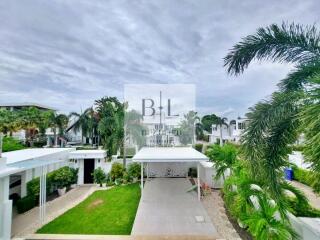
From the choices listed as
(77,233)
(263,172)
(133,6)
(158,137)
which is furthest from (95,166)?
(263,172)

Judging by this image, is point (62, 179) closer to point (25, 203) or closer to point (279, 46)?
point (25, 203)

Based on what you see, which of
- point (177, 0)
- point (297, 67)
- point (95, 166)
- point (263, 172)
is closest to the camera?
point (263, 172)

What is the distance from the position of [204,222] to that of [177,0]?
470 inches

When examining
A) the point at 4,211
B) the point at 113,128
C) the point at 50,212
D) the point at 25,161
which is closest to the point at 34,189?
the point at 50,212

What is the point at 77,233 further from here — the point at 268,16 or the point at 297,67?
the point at 268,16

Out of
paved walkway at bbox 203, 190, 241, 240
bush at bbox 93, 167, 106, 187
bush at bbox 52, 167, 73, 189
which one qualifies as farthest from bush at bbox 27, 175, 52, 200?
paved walkway at bbox 203, 190, 241, 240

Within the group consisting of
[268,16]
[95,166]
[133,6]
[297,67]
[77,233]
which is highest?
[133,6]

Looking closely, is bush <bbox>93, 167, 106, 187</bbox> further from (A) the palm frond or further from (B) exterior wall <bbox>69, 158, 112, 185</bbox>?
(A) the palm frond

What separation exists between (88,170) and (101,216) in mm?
9704

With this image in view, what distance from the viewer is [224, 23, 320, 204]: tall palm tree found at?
6445 millimetres

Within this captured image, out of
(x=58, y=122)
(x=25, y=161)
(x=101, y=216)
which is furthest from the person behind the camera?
(x=58, y=122)

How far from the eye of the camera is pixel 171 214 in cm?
1258

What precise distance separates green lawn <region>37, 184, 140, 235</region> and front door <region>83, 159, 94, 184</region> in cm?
434

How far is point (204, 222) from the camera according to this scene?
11.3m
